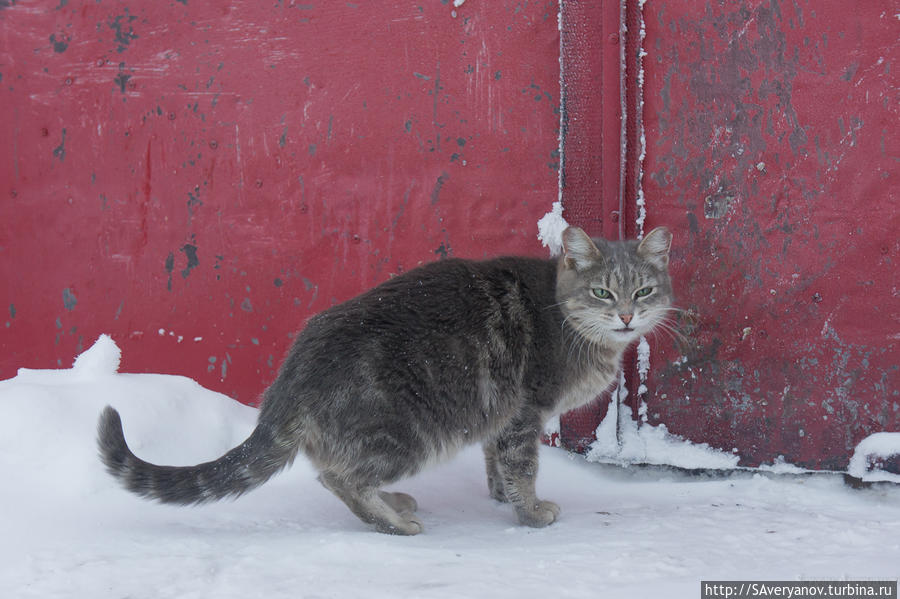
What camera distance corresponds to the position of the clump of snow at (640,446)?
3354 millimetres

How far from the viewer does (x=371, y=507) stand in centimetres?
265

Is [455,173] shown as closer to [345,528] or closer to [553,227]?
[553,227]

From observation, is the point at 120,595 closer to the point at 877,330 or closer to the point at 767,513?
the point at 767,513

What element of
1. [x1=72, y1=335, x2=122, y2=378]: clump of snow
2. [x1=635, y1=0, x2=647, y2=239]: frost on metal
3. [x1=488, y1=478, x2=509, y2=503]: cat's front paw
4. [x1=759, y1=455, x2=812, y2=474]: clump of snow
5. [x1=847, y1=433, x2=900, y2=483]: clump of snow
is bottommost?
[x1=488, y1=478, x2=509, y2=503]: cat's front paw

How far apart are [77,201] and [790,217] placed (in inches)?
142

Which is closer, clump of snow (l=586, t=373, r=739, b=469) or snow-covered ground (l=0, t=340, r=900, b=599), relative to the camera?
snow-covered ground (l=0, t=340, r=900, b=599)

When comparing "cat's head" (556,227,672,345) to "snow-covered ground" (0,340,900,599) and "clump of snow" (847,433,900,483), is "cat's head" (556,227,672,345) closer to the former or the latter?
"snow-covered ground" (0,340,900,599)

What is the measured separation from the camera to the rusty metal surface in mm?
3051

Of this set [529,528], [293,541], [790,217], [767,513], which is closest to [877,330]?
[790,217]

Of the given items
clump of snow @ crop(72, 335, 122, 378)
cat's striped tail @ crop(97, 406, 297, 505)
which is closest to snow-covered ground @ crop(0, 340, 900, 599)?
clump of snow @ crop(72, 335, 122, 378)

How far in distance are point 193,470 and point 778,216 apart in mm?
2556

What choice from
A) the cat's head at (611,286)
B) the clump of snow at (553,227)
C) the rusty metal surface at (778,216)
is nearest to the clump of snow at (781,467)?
the rusty metal surface at (778,216)

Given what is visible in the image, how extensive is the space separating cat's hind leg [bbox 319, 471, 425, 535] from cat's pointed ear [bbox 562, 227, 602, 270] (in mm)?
1199

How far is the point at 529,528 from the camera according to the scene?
2.84 m
